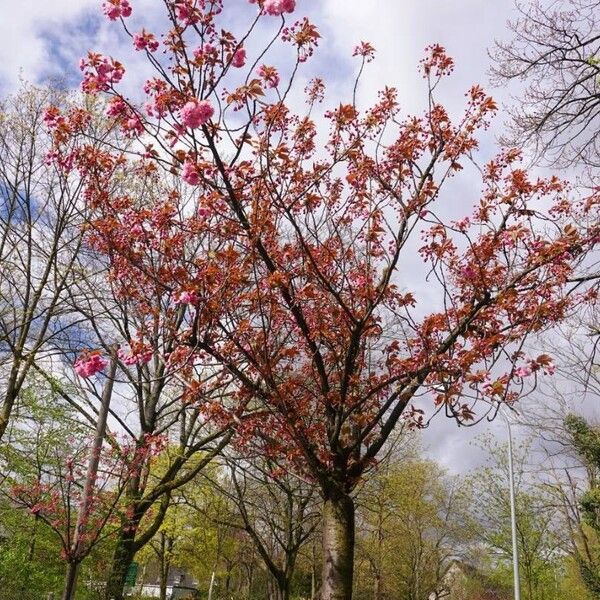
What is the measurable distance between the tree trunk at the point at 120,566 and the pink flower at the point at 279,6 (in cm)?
929

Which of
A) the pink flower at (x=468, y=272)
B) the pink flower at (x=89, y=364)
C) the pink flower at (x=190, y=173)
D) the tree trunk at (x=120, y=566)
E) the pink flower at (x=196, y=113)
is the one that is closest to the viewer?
the pink flower at (x=196, y=113)

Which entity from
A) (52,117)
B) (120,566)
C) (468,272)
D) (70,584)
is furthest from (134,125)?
(120,566)

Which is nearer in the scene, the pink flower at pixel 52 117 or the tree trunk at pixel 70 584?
the pink flower at pixel 52 117

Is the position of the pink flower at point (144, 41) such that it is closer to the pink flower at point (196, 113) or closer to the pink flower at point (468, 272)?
the pink flower at point (196, 113)

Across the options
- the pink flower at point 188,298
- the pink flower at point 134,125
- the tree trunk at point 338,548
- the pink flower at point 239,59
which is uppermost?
the pink flower at point 239,59

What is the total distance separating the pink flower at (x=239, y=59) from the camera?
437 cm

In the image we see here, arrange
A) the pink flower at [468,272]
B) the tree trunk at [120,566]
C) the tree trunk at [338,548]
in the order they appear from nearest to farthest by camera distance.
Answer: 1. the tree trunk at [338,548]
2. the pink flower at [468,272]
3. the tree trunk at [120,566]

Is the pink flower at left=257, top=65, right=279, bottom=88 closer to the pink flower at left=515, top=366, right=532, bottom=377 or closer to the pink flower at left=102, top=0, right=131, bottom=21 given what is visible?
the pink flower at left=102, top=0, right=131, bottom=21

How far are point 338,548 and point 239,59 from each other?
4.47m

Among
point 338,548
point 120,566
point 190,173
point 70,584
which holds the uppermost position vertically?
point 190,173

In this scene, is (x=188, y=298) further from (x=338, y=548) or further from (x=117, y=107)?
(x=338, y=548)

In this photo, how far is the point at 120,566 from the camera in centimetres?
988

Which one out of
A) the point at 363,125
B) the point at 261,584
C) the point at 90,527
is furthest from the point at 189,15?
the point at 261,584

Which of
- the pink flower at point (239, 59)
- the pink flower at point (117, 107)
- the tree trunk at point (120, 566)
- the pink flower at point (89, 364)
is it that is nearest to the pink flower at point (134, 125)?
the pink flower at point (117, 107)
